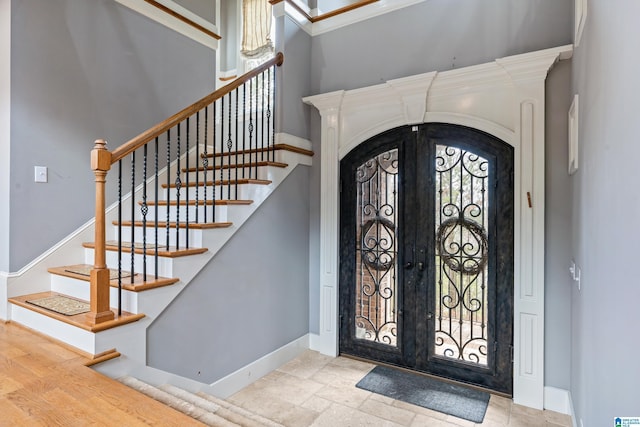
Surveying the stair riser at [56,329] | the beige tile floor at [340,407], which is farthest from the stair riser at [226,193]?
the beige tile floor at [340,407]

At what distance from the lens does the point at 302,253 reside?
358 centimetres

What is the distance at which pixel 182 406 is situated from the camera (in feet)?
5.56

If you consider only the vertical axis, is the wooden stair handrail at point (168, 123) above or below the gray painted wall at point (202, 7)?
below

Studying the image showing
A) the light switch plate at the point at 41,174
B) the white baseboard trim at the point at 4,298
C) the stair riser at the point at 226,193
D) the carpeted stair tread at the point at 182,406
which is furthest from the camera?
the stair riser at the point at 226,193

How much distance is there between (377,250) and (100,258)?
221cm

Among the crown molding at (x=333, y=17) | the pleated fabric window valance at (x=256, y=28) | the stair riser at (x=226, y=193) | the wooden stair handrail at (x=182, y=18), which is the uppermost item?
the pleated fabric window valance at (x=256, y=28)

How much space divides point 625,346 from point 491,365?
1881 millimetres

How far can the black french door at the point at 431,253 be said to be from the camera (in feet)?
9.00

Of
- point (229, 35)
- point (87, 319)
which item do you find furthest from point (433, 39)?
point (229, 35)

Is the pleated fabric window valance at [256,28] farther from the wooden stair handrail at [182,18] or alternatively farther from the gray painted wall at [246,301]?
the gray painted wall at [246,301]

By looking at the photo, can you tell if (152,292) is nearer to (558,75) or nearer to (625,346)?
(625,346)

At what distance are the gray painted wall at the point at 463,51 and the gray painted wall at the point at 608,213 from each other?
50cm

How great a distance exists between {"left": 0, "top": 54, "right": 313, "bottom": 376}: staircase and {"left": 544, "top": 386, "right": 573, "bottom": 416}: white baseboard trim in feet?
8.67

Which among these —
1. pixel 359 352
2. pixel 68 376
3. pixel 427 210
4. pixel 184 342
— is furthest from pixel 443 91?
pixel 68 376
